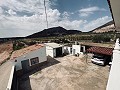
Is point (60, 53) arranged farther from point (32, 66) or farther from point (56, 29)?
point (56, 29)

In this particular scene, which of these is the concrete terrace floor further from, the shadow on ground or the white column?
the white column

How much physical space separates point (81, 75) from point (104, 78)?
2.98m

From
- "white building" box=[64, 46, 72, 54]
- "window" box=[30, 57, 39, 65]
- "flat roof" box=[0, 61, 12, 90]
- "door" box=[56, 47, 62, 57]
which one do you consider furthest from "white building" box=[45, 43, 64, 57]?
"flat roof" box=[0, 61, 12, 90]

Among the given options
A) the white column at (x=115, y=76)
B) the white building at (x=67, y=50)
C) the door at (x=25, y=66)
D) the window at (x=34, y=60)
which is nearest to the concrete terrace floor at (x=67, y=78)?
the door at (x=25, y=66)

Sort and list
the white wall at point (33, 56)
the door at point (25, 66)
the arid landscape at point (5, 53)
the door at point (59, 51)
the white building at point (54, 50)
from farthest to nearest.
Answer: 1. the arid landscape at point (5, 53)
2. the door at point (59, 51)
3. the white building at point (54, 50)
4. the door at point (25, 66)
5. the white wall at point (33, 56)

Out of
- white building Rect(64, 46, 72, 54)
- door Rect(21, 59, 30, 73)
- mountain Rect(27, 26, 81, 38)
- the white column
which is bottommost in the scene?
door Rect(21, 59, 30, 73)

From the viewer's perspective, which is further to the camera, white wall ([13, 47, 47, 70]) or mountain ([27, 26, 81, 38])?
mountain ([27, 26, 81, 38])

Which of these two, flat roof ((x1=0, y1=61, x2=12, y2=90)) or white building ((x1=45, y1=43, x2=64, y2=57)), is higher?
white building ((x1=45, y1=43, x2=64, y2=57))

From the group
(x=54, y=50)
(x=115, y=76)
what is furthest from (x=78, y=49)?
(x=115, y=76)

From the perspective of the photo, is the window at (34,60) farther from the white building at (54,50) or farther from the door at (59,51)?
the door at (59,51)

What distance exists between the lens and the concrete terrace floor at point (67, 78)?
13.9m

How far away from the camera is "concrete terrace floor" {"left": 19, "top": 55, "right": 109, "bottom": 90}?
1393cm

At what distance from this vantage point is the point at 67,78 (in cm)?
1602

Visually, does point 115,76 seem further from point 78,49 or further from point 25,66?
point 78,49
